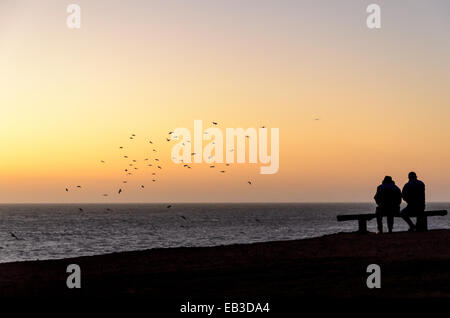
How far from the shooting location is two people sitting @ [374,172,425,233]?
2389 cm

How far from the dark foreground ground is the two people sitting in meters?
2.38

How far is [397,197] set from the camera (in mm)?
23891

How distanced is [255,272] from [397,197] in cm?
1024

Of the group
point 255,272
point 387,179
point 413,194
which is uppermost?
point 387,179

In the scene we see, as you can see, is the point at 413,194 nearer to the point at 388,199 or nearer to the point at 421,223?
the point at 388,199

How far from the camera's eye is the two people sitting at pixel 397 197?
78.4ft

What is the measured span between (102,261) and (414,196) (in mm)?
10798

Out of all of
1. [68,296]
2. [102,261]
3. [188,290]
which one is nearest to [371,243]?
[102,261]

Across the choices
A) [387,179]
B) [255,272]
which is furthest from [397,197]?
[255,272]

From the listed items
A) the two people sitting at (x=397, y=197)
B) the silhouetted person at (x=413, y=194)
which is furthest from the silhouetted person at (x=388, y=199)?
the silhouetted person at (x=413, y=194)
